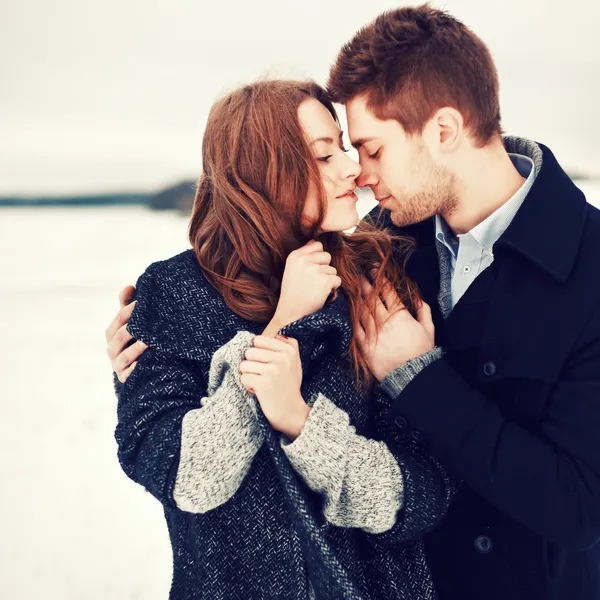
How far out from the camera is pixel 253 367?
3.05ft

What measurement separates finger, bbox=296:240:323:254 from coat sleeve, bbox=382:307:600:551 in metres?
0.31

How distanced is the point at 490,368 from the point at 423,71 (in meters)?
0.60

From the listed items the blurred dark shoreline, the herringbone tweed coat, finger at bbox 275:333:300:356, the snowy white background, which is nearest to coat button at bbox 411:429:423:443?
the herringbone tweed coat

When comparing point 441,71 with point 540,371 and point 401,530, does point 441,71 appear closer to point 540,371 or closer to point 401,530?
point 540,371

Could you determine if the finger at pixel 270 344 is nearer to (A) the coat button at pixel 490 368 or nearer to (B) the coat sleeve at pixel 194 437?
(B) the coat sleeve at pixel 194 437

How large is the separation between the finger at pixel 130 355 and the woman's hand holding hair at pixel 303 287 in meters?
0.25

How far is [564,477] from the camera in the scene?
3.10 feet

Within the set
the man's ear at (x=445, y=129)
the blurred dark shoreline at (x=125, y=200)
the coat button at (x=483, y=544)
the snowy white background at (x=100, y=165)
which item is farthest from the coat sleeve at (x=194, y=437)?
the blurred dark shoreline at (x=125, y=200)

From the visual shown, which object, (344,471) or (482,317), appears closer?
(344,471)

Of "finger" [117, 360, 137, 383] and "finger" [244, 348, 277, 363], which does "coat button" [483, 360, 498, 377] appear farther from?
"finger" [117, 360, 137, 383]

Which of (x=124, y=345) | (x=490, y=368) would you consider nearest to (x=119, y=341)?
(x=124, y=345)

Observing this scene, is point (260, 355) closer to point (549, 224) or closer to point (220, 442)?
point (220, 442)

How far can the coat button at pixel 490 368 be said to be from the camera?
104 centimetres

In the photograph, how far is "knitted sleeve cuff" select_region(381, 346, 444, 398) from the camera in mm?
1026
